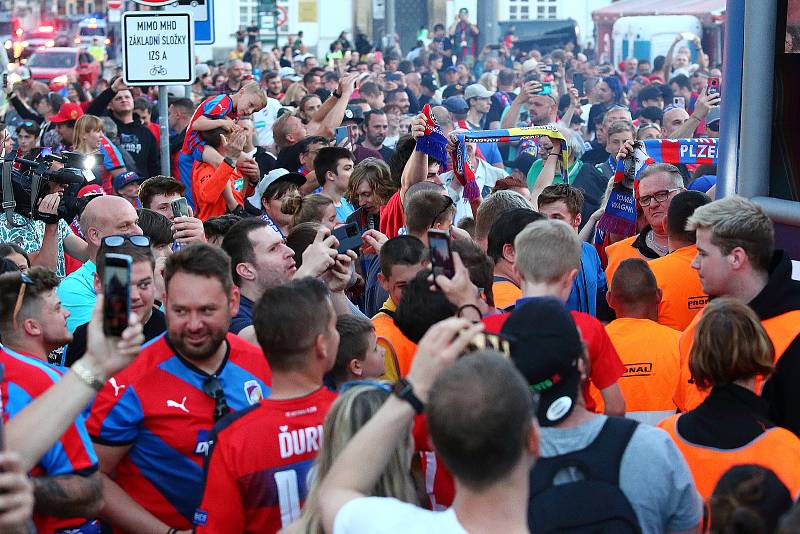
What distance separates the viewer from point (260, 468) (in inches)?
142

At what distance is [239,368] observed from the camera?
438 centimetres

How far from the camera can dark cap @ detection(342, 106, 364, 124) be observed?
1345 cm

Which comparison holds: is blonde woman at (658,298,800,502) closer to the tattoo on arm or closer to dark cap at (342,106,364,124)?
the tattoo on arm

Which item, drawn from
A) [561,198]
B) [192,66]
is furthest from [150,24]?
[561,198]

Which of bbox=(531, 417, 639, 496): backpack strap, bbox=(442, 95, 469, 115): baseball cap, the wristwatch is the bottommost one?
bbox=(531, 417, 639, 496): backpack strap

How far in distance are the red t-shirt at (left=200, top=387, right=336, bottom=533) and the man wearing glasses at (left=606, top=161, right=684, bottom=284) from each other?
3.83 meters

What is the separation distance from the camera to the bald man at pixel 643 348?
5.23m

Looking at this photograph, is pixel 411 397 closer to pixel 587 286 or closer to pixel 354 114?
pixel 587 286

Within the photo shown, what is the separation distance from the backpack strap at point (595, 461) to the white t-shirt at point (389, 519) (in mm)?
437

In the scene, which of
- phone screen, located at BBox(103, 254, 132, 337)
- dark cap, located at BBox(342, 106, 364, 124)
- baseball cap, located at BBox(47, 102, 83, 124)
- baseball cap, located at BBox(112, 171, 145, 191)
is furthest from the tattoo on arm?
baseball cap, located at BBox(47, 102, 83, 124)

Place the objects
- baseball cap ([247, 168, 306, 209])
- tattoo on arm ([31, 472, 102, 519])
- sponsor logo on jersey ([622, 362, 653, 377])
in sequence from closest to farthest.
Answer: tattoo on arm ([31, 472, 102, 519]) → sponsor logo on jersey ([622, 362, 653, 377]) → baseball cap ([247, 168, 306, 209])

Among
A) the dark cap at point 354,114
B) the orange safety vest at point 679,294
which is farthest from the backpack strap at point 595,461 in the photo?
the dark cap at point 354,114

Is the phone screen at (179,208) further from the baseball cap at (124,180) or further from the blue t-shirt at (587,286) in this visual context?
the baseball cap at (124,180)

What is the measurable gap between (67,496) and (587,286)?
3578 millimetres
